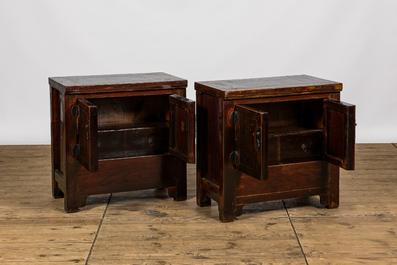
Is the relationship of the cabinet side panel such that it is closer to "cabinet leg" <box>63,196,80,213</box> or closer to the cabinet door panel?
the cabinet door panel

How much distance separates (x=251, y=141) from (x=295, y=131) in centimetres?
49

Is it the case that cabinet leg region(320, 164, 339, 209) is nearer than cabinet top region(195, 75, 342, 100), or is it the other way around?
cabinet top region(195, 75, 342, 100)

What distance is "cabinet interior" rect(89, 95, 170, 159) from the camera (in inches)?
147

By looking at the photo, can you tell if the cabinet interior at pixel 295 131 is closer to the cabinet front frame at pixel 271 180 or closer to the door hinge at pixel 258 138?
the cabinet front frame at pixel 271 180

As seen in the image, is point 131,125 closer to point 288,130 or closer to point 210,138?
point 210,138

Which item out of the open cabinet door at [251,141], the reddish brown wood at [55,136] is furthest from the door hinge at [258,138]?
the reddish brown wood at [55,136]

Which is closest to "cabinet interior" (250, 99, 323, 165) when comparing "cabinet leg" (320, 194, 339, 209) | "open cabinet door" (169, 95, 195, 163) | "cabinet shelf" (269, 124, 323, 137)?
"cabinet shelf" (269, 124, 323, 137)

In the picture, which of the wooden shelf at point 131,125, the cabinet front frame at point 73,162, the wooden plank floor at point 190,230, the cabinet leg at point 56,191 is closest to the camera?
the wooden plank floor at point 190,230

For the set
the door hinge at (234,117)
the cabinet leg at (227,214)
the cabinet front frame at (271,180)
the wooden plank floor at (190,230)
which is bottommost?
the wooden plank floor at (190,230)

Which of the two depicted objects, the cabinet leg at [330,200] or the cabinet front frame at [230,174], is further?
the cabinet leg at [330,200]

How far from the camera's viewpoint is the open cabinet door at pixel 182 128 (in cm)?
344

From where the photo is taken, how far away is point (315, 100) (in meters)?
3.77

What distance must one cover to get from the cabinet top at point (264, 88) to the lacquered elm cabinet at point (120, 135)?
0.17 m

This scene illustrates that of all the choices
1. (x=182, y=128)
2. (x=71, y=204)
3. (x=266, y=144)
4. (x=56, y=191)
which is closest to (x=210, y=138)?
(x=182, y=128)
